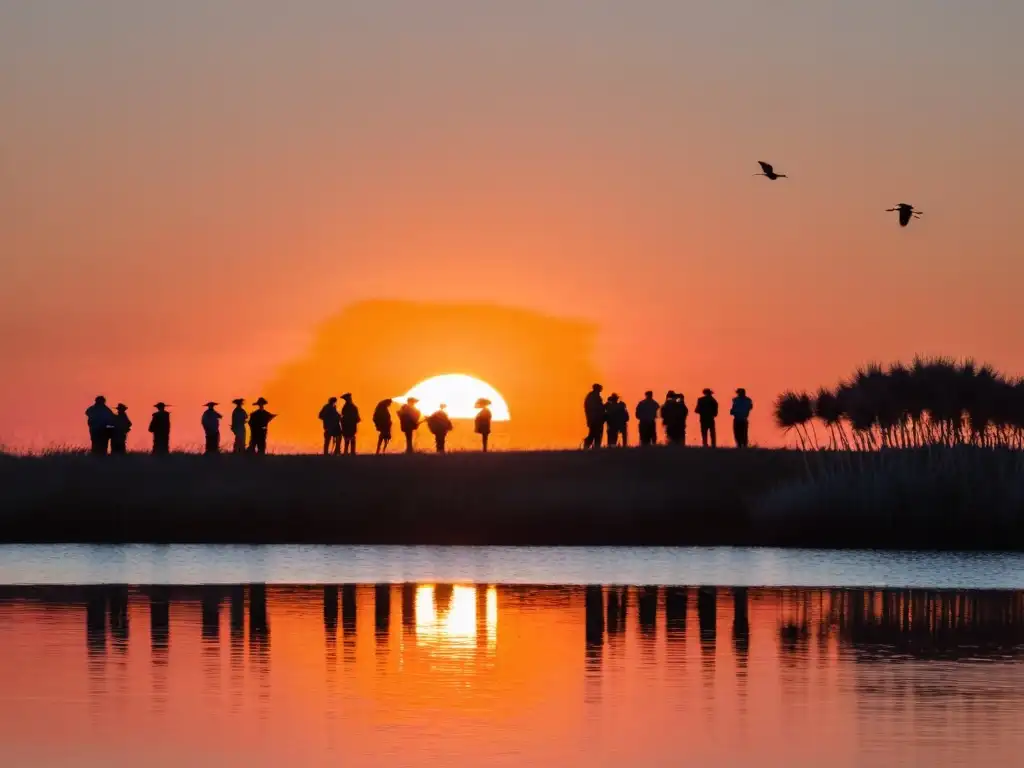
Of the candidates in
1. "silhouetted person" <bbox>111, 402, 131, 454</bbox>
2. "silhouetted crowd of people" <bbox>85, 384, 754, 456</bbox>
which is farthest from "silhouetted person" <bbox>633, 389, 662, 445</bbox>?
"silhouetted person" <bbox>111, 402, 131, 454</bbox>

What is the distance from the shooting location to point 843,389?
65.3 meters

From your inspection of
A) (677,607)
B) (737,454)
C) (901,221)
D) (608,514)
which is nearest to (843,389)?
(737,454)

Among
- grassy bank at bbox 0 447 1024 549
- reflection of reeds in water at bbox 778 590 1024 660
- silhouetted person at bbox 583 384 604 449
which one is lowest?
reflection of reeds in water at bbox 778 590 1024 660

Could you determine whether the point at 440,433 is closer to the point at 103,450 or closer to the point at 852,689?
the point at 103,450

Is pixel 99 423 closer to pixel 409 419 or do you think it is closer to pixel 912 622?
pixel 409 419

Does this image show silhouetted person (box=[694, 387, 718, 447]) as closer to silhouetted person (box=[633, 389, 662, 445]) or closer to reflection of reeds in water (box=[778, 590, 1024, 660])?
silhouetted person (box=[633, 389, 662, 445])

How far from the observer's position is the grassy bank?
151 feet

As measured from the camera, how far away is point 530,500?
50219 mm

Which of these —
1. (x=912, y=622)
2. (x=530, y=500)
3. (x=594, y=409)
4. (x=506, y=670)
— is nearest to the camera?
(x=506, y=670)

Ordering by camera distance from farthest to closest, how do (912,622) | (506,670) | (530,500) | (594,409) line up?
(594,409) → (530,500) → (912,622) → (506,670)

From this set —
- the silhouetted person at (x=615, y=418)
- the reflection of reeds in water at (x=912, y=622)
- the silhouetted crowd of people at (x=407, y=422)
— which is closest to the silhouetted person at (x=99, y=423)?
the silhouetted crowd of people at (x=407, y=422)

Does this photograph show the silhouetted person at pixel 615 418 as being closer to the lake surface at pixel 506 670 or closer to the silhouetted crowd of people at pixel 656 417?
the silhouetted crowd of people at pixel 656 417

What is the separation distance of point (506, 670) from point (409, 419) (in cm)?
3369

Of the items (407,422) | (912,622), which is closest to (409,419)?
(407,422)
